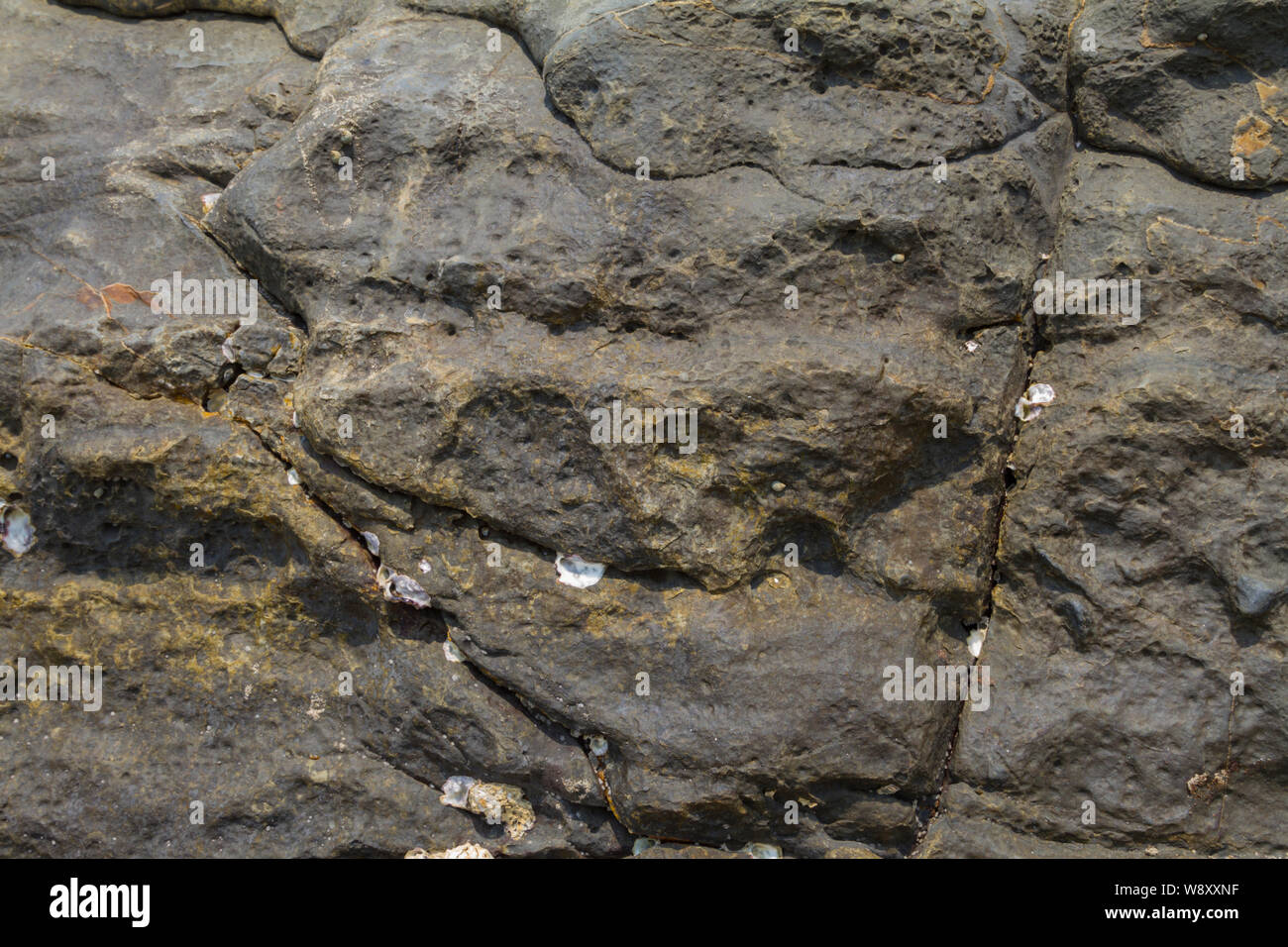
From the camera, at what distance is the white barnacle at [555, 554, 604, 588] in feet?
11.8

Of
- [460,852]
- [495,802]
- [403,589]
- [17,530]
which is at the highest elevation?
[17,530]

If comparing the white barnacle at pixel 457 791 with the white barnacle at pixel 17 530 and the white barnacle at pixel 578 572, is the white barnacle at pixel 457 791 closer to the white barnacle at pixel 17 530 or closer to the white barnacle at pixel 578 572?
the white barnacle at pixel 578 572

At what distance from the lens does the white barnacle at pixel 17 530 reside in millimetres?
3975

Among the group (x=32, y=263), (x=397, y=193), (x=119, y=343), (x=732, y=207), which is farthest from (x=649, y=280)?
(x=32, y=263)

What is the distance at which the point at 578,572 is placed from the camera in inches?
142

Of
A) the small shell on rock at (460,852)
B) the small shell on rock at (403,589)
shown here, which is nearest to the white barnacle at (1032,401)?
the small shell on rock at (403,589)

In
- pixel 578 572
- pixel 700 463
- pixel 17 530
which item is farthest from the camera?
pixel 17 530

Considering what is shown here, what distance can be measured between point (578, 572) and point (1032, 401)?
1829mm

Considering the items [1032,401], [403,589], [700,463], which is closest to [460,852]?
[403,589]

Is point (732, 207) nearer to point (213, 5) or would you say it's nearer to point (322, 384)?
point (322, 384)

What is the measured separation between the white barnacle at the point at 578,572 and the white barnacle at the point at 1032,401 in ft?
→ 5.54

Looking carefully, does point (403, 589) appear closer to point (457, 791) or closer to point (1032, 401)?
point (457, 791)

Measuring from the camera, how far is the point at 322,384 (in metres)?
3.64

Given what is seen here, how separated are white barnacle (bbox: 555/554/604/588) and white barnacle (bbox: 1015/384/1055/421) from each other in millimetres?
1688
